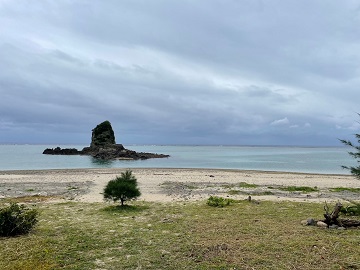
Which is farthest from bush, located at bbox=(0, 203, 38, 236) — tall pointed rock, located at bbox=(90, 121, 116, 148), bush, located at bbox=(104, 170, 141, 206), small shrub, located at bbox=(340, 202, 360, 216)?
tall pointed rock, located at bbox=(90, 121, 116, 148)

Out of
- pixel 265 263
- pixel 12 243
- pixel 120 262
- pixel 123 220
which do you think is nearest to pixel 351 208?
pixel 265 263

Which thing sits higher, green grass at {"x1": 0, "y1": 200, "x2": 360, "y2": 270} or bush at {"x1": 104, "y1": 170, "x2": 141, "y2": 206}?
bush at {"x1": 104, "y1": 170, "x2": 141, "y2": 206}

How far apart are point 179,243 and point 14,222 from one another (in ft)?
17.3

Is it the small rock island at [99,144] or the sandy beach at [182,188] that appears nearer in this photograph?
the sandy beach at [182,188]

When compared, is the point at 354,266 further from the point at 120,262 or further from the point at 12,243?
the point at 12,243

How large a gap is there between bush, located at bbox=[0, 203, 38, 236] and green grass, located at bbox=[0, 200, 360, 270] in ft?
1.14

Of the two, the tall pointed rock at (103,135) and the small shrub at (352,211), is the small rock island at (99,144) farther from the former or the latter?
the small shrub at (352,211)

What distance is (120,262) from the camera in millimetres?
7383

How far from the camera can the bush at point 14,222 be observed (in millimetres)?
9695

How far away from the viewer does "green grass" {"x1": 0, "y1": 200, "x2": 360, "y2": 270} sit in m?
7.32

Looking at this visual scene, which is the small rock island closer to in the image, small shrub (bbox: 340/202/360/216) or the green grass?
the green grass

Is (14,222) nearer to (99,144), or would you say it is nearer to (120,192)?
(120,192)

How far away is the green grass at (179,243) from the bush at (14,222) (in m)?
0.35

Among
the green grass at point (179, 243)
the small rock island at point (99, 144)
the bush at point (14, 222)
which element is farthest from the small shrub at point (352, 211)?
the small rock island at point (99, 144)
